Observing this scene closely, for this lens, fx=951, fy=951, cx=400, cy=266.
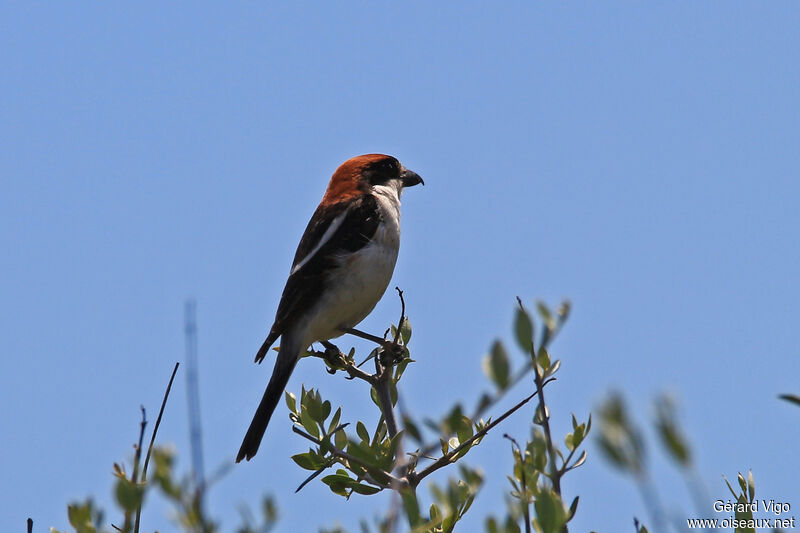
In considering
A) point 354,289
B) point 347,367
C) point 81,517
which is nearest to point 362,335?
point 354,289

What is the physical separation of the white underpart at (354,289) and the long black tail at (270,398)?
13cm

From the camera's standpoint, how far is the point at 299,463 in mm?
3582

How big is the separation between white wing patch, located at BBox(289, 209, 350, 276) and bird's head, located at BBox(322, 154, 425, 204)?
0.75ft

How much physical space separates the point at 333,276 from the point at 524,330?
3.86 m

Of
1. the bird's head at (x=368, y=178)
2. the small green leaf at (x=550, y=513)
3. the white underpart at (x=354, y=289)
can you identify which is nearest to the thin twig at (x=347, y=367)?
the white underpart at (x=354, y=289)

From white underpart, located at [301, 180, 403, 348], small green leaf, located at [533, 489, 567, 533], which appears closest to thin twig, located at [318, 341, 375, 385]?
white underpart, located at [301, 180, 403, 348]

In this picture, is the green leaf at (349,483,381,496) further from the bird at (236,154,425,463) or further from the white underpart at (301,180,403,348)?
the white underpart at (301,180,403,348)

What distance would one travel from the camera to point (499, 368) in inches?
65.7

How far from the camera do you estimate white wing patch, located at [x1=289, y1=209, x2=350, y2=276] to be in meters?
5.62

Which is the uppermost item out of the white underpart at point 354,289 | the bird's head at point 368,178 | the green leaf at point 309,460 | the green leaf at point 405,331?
the bird's head at point 368,178

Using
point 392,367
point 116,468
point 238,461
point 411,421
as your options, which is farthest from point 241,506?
point 238,461

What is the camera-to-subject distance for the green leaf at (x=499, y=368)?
1.67 m

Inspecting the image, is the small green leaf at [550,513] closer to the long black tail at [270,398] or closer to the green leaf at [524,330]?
the green leaf at [524,330]

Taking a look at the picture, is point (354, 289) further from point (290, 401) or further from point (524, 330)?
point (524, 330)
